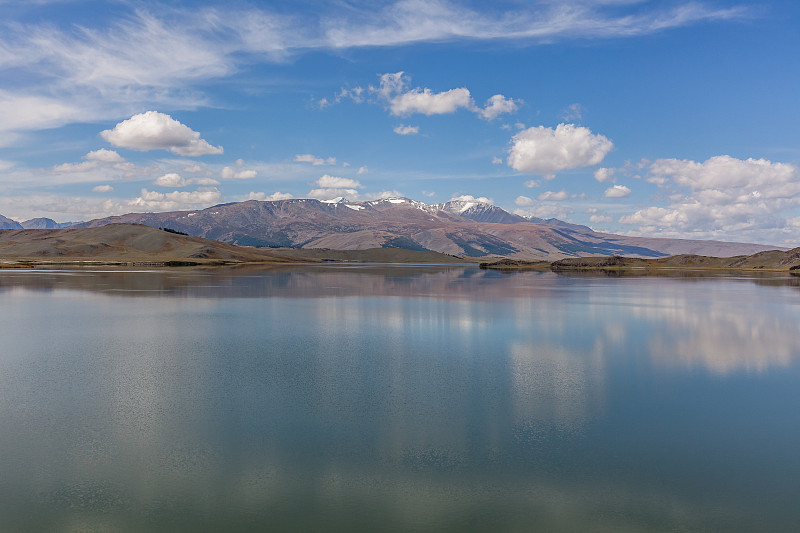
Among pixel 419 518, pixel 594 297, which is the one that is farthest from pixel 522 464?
pixel 594 297

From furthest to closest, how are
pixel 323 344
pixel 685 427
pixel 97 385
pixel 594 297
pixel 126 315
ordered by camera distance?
pixel 594 297 → pixel 126 315 → pixel 323 344 → pixel 97 385 → pixel 685 427

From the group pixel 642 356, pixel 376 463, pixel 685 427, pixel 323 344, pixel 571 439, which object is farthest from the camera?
pixel 323 344

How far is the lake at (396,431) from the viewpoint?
475 inches

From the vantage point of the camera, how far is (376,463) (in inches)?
563

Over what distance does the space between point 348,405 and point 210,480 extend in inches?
277

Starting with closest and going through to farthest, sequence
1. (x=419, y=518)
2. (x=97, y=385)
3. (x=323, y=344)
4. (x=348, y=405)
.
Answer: (x=419, y=518), (x=348, y=405), (x=97, y=385), (x=323, y=344)

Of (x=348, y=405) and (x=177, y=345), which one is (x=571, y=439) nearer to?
(x=348, y=405)

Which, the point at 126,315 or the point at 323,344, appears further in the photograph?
the point at 126,315

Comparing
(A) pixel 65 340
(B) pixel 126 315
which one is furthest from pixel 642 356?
(B) pixel 126 315

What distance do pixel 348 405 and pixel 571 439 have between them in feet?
25.9

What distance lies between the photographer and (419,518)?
11.7 meters

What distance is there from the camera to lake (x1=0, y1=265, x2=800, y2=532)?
12.1 metres

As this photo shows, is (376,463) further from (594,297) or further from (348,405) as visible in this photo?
(594,297)

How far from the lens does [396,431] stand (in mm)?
16906
